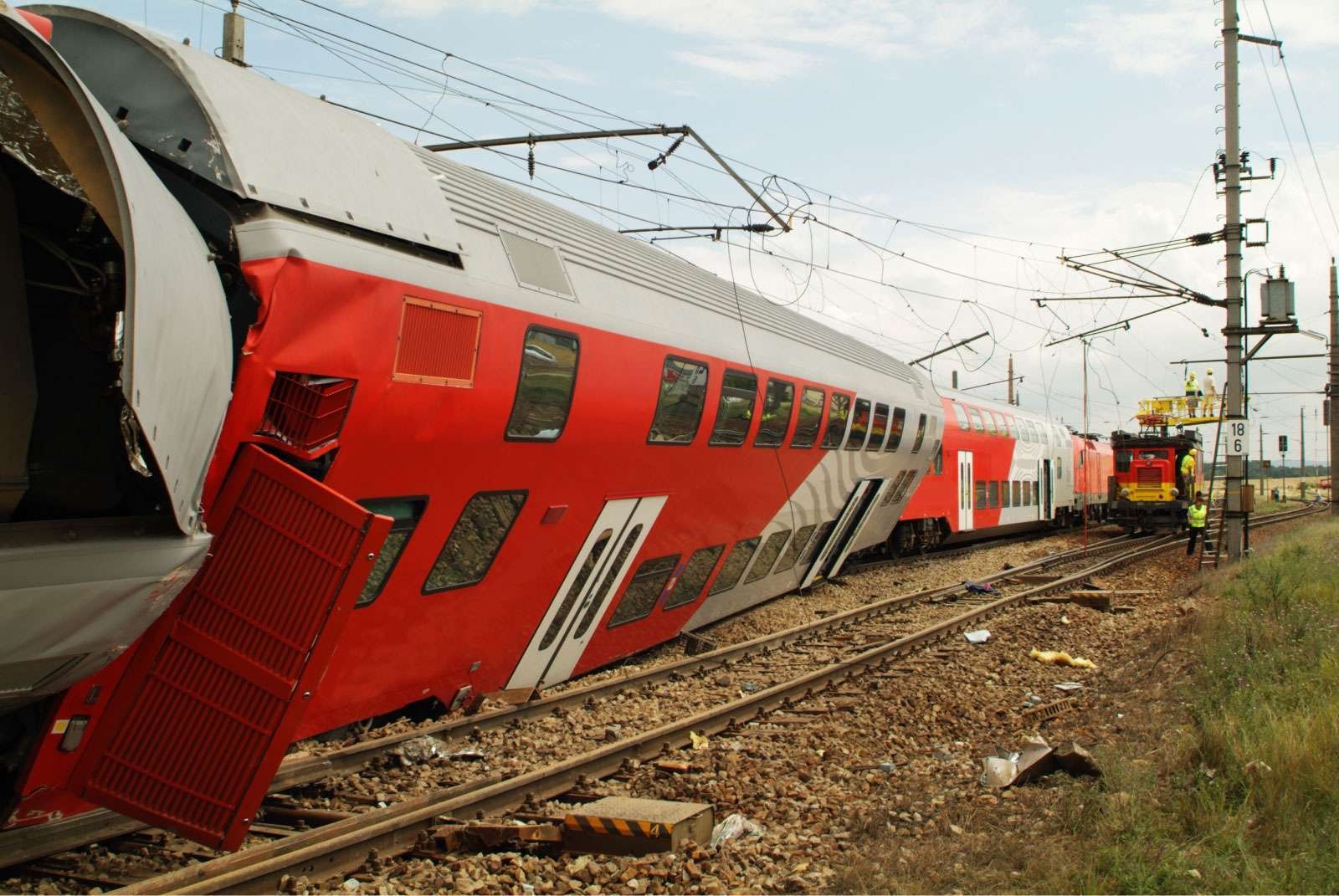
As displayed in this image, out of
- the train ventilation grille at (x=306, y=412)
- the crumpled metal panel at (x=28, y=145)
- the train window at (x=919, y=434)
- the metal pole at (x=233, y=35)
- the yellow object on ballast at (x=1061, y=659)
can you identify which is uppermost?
the metal pole at (x=233, y=35)

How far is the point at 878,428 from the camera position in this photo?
14047 mm

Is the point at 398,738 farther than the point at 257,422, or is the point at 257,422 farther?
the point at 398,738

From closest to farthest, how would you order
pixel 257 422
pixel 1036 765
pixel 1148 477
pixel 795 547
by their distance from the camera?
pixel 257 422, pixel 1036 765, pixel 795 547, pixel 1148 477

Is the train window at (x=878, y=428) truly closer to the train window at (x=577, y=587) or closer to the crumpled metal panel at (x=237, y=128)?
the train window at (x=577, y=587)

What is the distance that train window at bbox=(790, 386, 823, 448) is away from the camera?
10938 millimetres

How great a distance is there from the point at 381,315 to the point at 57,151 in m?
1.73

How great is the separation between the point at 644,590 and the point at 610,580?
827 millimetres

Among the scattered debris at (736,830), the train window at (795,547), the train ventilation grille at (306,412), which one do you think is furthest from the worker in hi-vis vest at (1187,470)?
the train ventilation grille at (306,412)

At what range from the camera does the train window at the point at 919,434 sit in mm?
16156

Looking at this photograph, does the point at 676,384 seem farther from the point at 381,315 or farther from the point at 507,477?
the point at 381,315

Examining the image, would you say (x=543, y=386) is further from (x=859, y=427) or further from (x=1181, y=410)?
(x=1181, y=410)

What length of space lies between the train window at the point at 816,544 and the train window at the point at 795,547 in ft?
0.67

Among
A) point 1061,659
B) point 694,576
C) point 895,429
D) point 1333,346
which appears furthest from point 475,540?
point 1333,346

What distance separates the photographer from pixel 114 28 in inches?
196
